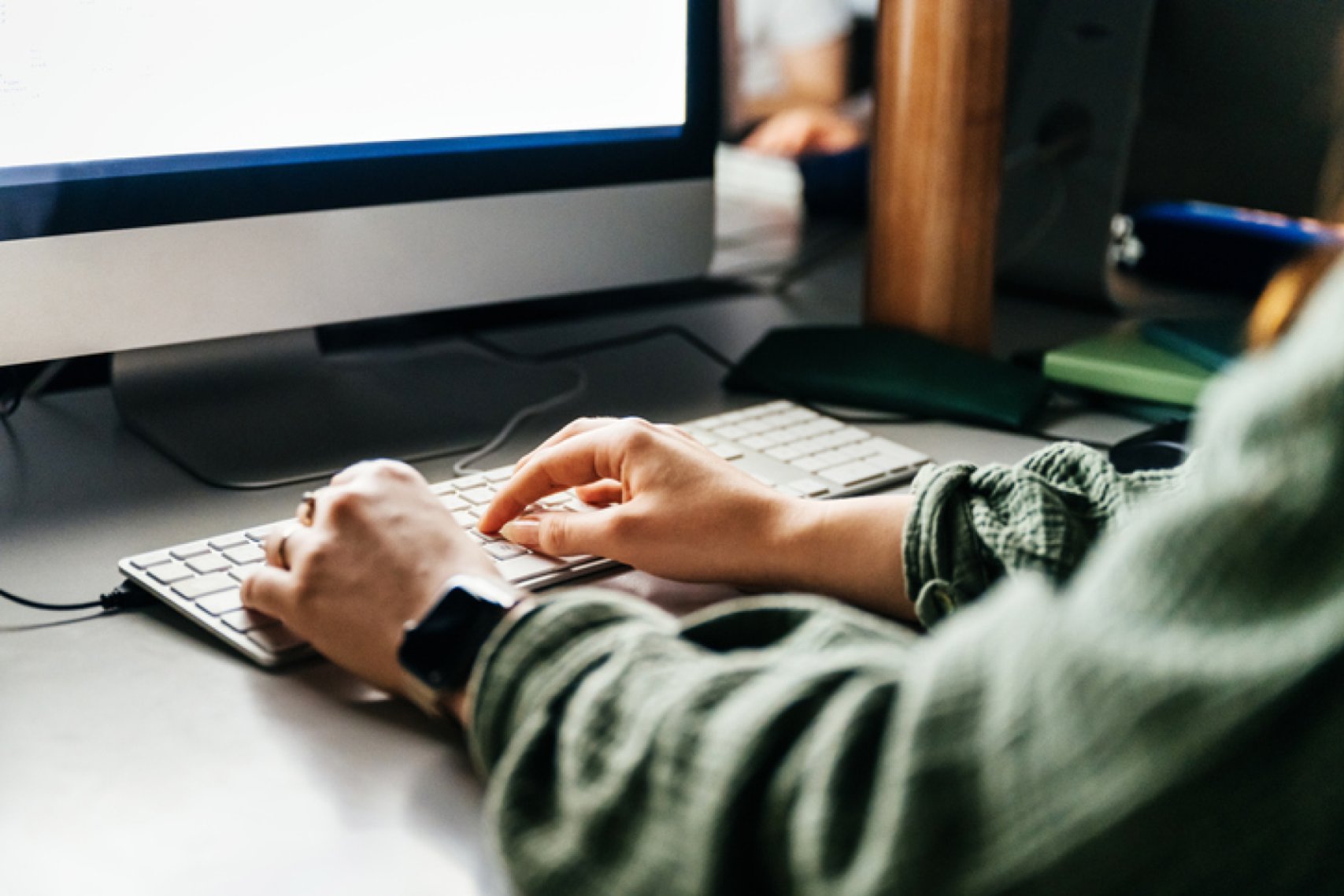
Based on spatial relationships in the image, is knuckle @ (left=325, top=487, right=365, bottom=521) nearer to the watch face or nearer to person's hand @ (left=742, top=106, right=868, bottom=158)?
the watch face

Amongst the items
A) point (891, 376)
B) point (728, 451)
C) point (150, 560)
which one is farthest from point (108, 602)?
point (891, 376)

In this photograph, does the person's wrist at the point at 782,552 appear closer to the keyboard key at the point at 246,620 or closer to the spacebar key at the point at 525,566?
the spacebar key at the point at 525,566

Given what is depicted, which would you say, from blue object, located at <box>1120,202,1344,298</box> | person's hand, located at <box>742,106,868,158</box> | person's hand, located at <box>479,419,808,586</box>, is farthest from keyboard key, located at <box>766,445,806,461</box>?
person's hand, located at <box>742,106,868,158</box>

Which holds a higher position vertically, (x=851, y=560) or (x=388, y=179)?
(x=388, y=179)

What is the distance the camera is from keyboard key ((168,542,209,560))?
56cm

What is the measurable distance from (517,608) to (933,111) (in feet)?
1.91

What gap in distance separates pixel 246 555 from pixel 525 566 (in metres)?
0.13

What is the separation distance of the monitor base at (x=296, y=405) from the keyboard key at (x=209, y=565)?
0.42 feet

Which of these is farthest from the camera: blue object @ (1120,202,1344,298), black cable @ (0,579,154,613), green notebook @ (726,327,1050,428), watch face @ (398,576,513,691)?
blue object @ (1120,202,1344,298)

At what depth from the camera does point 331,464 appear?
72 cm

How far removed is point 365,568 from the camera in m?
0.49

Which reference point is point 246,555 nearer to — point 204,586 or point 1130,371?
point 204,586

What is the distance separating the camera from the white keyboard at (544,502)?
516 millimetres

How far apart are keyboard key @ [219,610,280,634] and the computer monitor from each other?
0.19 m
